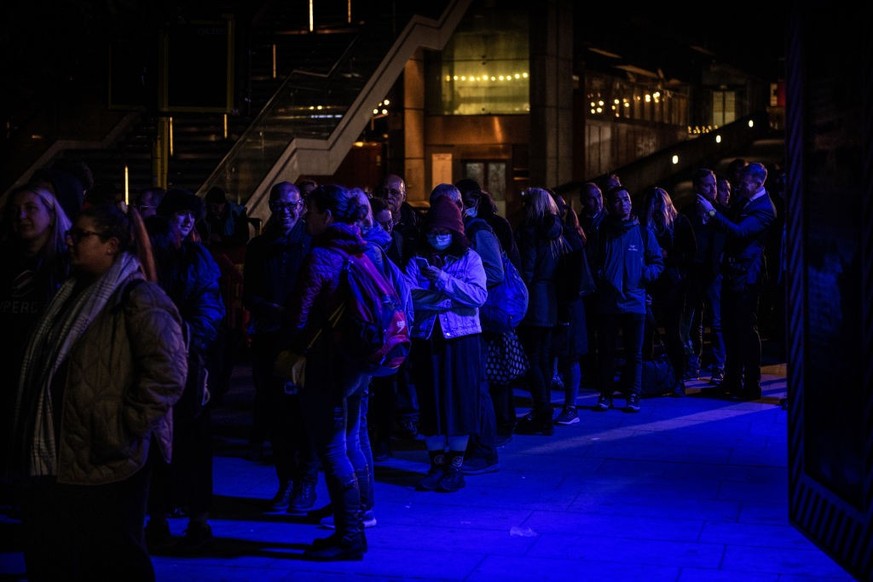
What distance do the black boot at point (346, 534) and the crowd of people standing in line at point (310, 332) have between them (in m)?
0.01

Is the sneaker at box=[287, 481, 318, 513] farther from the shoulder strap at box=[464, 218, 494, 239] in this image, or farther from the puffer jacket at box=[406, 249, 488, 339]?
the shoulder strap at box=[464, 218, 494, 239]

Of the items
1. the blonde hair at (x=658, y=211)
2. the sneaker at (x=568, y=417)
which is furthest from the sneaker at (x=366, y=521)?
the blonde hair at (x=658, y=211)

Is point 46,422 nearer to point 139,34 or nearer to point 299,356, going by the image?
point 299,356

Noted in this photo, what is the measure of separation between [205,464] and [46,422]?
7.68 feet

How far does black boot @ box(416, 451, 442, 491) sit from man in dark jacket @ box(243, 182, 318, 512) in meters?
0.83

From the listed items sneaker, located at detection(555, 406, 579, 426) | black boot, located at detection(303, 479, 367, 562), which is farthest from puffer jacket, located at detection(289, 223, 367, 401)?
sneaker, located at detection(555, 406, 579, 426)

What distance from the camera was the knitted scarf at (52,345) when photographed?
4676 mm

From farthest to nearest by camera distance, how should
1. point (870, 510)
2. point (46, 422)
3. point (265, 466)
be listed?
1. point (265, 466)
2. point (46, 422)
3. point (870, 510)

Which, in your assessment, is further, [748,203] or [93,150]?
[93,150]

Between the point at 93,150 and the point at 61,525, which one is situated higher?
the point at 93,150

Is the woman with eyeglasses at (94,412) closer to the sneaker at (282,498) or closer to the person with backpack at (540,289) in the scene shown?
the sneaker at (282,498)

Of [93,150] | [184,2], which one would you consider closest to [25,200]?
[184,2]

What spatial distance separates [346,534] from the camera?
21.4 ft

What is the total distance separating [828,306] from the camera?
432 cm
